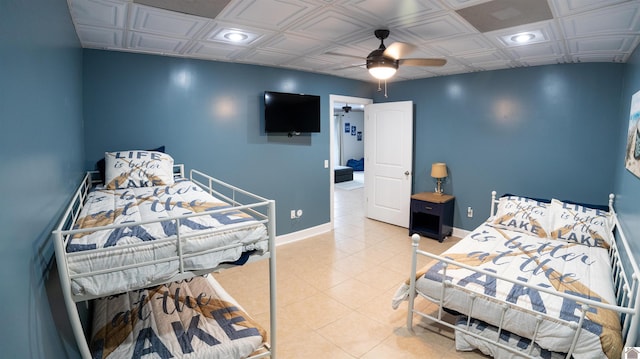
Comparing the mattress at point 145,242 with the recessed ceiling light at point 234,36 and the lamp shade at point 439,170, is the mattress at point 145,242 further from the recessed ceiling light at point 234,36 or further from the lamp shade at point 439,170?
the lamp shade at point 439,170

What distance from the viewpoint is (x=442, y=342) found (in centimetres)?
245

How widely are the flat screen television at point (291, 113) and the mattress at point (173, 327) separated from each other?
2416mm

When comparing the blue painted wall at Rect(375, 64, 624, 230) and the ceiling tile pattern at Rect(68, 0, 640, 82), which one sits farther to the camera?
the blue painted wall at Rect(375, 64, 624, 230)

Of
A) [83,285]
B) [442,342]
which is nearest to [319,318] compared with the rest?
[442,342]

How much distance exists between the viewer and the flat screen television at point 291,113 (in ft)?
13.6

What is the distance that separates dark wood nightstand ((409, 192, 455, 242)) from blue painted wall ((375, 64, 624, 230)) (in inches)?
7.7

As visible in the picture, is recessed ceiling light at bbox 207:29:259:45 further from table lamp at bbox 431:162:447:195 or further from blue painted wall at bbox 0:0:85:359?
table lamp at bbox 431:162:447:195

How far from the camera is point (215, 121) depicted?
151 inches

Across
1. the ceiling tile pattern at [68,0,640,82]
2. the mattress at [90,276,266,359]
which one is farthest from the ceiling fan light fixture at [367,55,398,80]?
the mattress at [90,276,266,359]

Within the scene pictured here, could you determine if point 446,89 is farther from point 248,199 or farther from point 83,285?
point 83,285

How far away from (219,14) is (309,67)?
204 centimetres

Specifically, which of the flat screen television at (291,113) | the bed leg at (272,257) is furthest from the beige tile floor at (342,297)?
the flat screen television at (291,113)

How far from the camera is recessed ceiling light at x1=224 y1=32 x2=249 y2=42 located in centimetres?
273

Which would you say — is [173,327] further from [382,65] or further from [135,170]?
[382,65]
